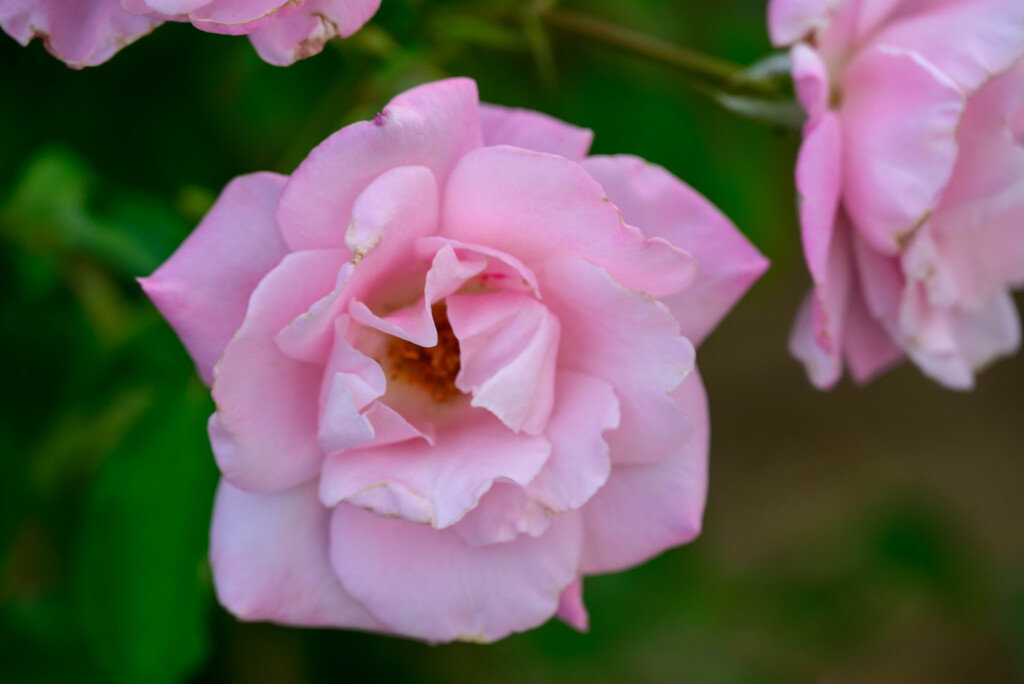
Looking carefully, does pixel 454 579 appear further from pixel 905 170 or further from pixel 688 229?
pixel 905 170

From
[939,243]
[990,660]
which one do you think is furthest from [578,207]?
[990,660]

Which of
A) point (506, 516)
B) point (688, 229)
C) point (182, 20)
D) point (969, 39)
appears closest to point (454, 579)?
point (506, 516)

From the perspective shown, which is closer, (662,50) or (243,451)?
(243,451)

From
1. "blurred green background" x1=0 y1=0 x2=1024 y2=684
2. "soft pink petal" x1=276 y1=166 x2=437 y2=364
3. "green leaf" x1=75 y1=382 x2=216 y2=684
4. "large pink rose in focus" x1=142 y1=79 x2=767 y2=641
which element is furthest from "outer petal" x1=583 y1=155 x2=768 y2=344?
"green leaf" x1=75 y1=382 x2=216 y2=684

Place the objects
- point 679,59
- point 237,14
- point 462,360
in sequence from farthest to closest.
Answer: point 679,59
point 462,360
point 237,14

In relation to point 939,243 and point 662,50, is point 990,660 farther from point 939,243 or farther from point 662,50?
point 662,50
